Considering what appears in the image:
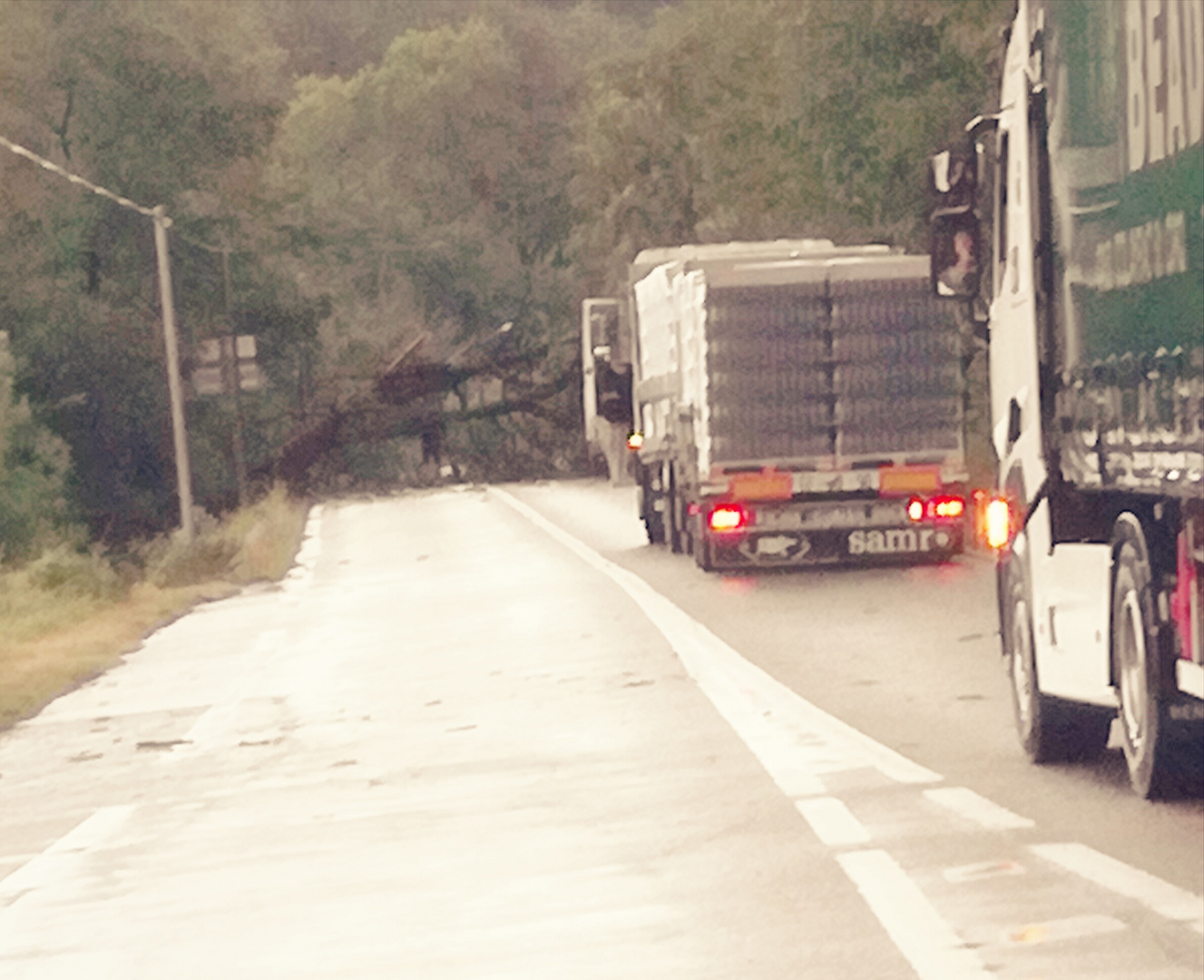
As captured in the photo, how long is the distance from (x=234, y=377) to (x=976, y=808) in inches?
1533

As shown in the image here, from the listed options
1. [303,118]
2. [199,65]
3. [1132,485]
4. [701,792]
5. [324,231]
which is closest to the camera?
[1132,485]

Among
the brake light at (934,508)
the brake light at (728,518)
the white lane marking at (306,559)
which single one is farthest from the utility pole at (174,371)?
the brake light at (934,508)

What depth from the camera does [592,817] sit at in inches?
447

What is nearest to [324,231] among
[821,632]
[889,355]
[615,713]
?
[889,355]

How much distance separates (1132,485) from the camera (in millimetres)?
10047

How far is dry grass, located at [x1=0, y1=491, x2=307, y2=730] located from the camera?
21.7m

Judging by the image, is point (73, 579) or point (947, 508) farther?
point (73, 579)

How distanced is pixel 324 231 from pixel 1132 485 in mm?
60009

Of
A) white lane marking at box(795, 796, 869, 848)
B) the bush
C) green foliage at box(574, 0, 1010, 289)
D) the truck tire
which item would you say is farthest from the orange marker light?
white lane marking at box(795, 796, 869, 848)

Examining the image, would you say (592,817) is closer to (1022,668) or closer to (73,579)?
(1022,668)

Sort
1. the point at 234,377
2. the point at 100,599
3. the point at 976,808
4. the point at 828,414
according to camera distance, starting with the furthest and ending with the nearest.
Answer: the point at 234,377 → the point at 100,599 → the point at 828,414 → the point at 976,808

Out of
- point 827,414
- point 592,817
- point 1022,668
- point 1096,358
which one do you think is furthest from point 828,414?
point 1096,358

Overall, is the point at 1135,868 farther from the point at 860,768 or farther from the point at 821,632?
the point at 821,632

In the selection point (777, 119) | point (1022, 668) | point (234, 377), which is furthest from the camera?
point (777, 119)
